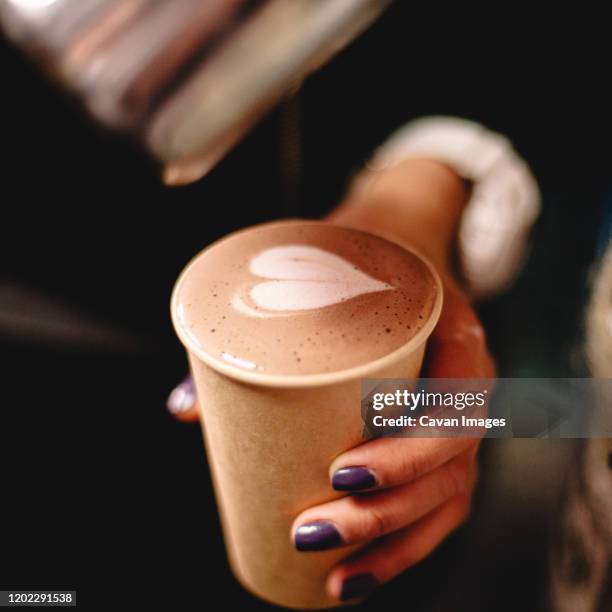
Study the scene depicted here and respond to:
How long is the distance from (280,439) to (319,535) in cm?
13

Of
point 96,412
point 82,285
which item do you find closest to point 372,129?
point 82,285

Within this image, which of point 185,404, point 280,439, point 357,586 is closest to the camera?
point 280,439

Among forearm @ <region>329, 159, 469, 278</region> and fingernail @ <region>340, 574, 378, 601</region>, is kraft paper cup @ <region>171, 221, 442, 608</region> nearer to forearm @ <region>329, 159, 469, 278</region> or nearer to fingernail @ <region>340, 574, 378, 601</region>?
fingernail @ <region>340, 574, 378, 601</region>

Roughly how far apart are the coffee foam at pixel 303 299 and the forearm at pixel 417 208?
0.77 ft

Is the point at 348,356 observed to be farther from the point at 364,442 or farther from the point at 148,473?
the point at 148,473

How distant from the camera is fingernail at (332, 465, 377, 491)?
1.69ft

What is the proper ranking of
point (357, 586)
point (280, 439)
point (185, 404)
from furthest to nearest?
point (185, 404), point (357, 586), point (280, 439)

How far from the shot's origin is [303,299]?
0.53 metres

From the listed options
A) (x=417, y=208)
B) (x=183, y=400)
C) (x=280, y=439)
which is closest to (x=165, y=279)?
(x=183, y=400)

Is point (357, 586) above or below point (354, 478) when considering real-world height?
below

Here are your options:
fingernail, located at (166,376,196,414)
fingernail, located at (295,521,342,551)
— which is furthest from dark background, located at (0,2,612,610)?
fingernail, located at (295,521,342,551)

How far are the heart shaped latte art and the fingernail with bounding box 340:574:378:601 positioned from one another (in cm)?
32

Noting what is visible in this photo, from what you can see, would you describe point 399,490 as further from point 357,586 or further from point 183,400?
point 183,400

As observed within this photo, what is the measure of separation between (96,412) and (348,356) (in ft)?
2.00
